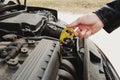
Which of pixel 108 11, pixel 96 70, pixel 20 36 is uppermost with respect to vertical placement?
pixel 108 11

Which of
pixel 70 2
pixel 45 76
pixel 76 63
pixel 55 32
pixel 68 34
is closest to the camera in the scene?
pixel 45 76

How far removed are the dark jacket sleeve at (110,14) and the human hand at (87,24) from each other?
5 centimetres

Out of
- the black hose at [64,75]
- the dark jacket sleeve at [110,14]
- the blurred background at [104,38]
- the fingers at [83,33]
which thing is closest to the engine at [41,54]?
the black hose at [64,75]

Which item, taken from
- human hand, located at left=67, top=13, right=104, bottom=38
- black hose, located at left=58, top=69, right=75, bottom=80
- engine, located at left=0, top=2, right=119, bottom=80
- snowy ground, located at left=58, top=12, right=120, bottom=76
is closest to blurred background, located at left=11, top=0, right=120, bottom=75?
snowy ground, located at left=58, top=12, right=120, bottom=76

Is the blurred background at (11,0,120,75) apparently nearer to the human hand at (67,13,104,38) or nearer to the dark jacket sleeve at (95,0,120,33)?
the dark jacket sleeve at (95,0,120,33)

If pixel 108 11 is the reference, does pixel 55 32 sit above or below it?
below

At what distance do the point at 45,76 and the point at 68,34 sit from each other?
2.07ft

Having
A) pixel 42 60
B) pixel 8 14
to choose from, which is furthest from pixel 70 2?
pixel 42 60

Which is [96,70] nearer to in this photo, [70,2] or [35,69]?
[35,69]

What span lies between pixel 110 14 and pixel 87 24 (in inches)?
8.3

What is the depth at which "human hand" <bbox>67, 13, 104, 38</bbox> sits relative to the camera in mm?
2373

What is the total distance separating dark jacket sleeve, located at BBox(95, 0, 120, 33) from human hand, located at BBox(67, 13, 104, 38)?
46 mm

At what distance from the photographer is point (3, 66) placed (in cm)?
233

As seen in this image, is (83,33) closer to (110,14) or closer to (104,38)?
(110,14)
